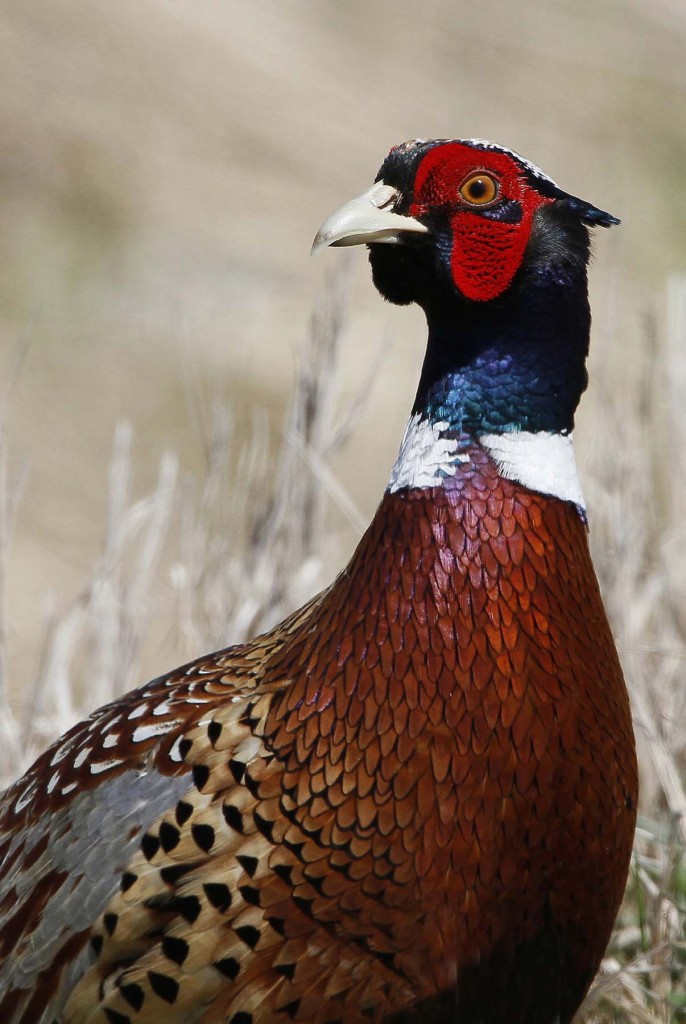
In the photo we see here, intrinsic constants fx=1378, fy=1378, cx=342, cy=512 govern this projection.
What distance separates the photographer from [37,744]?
384 centimetres

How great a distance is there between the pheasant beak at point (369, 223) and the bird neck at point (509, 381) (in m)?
0.13

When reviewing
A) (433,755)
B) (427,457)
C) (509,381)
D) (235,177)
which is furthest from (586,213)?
(235,177)

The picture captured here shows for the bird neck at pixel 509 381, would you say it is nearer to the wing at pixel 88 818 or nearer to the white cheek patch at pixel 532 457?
the white cheek patch at pixel 532 457

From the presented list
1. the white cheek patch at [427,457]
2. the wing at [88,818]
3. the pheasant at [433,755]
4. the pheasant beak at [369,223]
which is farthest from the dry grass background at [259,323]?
the pheasant beak at [369,223]

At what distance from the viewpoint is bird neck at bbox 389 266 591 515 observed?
1980mm

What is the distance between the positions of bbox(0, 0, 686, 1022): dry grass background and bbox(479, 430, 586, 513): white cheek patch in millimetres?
1027

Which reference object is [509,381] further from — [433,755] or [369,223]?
[433,755]

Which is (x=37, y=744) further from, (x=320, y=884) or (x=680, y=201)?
(x=680, y=201)

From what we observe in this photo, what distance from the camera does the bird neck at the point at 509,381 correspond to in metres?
1.98

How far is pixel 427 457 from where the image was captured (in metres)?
2.03

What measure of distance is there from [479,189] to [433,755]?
2.66 ft

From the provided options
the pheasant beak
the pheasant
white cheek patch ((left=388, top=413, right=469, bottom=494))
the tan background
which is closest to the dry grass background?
the tan background

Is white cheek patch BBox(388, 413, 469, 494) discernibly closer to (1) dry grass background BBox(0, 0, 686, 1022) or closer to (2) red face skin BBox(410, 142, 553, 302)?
(2) red face skin BBox(410, 142, 553, 302)

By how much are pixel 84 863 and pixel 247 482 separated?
5.49ft
